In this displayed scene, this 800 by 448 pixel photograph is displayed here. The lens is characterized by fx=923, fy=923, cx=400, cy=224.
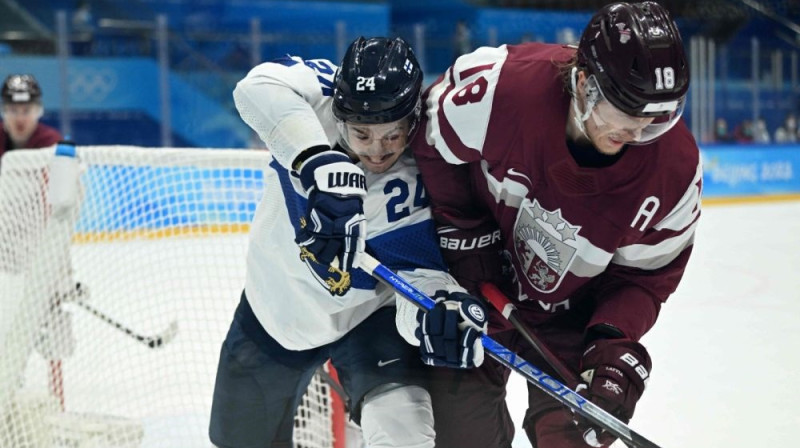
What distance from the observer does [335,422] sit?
244 cm

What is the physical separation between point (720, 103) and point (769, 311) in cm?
487

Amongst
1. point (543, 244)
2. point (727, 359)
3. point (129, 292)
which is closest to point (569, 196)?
point (543, 244)

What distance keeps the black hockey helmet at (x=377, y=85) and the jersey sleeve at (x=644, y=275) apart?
0.48 meters

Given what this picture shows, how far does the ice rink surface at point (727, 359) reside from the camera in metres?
2.29

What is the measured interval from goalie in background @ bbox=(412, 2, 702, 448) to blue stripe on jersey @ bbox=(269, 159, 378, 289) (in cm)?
16

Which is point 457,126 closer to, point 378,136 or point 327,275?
point 378,136

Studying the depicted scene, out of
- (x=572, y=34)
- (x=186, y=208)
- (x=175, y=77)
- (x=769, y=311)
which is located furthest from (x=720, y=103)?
(x=186, y=208)

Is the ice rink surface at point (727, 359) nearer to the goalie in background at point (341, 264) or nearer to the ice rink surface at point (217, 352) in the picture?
the ice rink surface at point (217, 352)

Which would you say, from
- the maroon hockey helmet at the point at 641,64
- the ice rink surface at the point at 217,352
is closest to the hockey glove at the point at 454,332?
the maroon hockey helmet at the point at 641,64

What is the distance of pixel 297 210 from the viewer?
1.75 metres

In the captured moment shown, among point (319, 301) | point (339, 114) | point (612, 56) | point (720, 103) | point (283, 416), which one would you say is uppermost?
point (612, 56)

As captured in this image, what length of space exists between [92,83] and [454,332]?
5243mm

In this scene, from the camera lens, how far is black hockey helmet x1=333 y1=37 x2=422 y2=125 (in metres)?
1.59

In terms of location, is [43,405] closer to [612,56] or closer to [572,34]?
[612,56]
